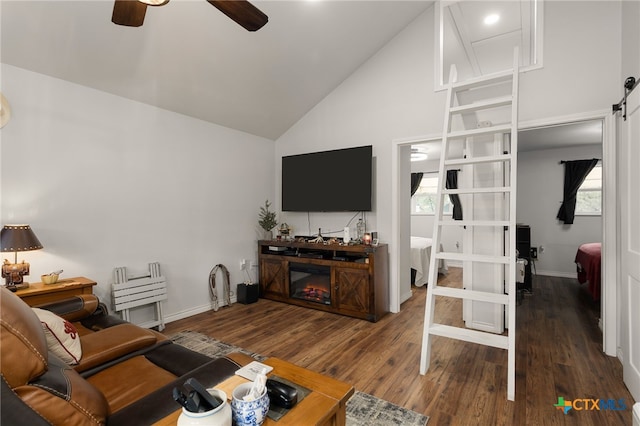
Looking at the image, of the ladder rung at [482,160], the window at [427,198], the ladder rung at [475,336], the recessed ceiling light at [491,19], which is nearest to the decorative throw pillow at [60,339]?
the ladder rung at [475,336]

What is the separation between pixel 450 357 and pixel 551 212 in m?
4.96

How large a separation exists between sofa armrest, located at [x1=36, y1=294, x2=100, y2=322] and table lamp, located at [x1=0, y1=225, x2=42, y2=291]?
0.38m

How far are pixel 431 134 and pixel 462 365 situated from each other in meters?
2.43

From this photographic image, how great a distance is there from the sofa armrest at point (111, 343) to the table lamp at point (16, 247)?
102cm

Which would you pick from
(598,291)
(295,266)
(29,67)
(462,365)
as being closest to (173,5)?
(29,67)

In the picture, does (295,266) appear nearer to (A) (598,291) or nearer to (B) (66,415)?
(B) (66,415)

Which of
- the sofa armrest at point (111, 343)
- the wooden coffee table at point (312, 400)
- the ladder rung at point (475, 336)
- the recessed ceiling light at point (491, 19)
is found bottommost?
the ladder rung at point (475, 336)

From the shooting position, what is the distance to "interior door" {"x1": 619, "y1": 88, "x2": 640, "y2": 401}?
2.00 meters

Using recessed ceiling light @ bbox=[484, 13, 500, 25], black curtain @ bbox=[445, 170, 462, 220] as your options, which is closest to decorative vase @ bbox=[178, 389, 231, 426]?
recessed ceiling light @ bbox=[484, 13, 500, 25]

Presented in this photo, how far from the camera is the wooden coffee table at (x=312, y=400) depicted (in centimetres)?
111

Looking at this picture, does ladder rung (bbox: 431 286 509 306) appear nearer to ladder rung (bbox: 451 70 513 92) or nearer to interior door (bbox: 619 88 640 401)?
interior door (bbox: 619 88 640 401)

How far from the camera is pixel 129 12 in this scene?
1.74 meters

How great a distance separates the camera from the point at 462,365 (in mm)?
2578

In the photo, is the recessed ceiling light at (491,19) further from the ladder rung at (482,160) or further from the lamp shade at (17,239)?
the lamp shade at (17,239)
